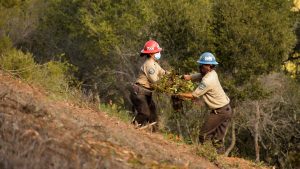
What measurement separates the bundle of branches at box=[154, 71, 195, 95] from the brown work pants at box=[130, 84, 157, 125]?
0.29 metres

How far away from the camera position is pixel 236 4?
2562cm

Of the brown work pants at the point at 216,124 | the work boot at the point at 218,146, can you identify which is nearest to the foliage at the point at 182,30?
the brown work pants at the point at 216,124

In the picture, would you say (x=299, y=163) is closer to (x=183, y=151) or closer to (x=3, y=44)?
(x=3, y=44)

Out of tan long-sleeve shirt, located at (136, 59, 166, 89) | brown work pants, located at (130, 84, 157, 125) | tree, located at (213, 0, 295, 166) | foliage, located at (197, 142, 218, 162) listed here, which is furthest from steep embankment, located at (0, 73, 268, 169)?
tree, located at (213, 0, 295, 166)

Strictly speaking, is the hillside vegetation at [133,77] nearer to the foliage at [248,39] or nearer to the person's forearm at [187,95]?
the foliage at [248,39]

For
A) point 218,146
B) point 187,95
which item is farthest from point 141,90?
point 218,146

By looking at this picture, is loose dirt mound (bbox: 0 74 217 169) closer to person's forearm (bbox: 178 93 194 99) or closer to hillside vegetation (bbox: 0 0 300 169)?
hillside vegetation (bbox: 0 0 300 169)

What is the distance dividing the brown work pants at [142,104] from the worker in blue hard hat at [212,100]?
92 centimetres

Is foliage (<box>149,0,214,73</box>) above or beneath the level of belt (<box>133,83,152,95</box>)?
beneath

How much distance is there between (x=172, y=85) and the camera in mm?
10758

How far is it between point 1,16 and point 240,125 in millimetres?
16411

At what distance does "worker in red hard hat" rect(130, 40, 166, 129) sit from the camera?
10898 mm

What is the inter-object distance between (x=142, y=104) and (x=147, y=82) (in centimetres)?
35

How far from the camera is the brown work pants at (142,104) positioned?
11.1m
